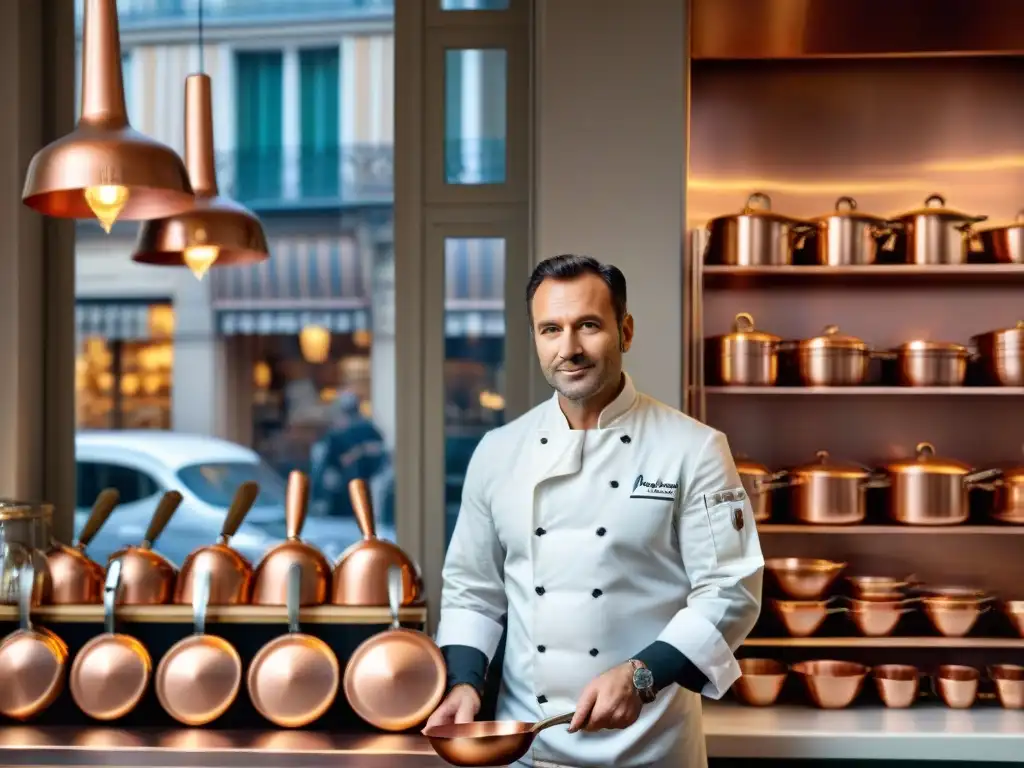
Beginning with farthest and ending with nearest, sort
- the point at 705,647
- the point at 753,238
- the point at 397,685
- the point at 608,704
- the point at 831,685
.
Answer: the point at 753,238 → the point at 831,685 → the point at 397,685 → the point at 705,647 → the point at 608,704

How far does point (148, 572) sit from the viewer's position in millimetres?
2430

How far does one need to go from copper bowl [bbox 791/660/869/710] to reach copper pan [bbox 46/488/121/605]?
6.01 feet

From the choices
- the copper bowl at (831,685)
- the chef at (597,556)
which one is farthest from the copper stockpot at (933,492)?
the chef at (597,556)

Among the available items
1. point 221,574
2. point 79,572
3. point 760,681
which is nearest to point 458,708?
point 221,574

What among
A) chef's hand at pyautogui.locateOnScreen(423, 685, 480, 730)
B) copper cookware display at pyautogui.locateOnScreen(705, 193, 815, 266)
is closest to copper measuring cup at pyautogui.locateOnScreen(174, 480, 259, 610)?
chef's hand at pyautogui.locateOnScreen(423, 685, 480, 730)

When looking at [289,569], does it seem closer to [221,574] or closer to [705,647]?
[221,574]

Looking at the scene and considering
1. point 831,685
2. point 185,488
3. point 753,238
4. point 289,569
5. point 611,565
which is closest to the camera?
point 611,565

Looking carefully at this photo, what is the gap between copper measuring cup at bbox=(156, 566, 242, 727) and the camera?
221cm

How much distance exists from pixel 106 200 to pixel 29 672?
961 millimetres

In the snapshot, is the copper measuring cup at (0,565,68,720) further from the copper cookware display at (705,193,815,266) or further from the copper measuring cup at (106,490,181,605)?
the copper cookware display at (705,193,815,266)

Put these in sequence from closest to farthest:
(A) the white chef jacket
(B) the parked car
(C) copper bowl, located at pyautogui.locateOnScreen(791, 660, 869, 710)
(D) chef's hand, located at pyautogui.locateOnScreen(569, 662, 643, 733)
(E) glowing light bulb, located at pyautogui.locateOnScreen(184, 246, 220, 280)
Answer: (D) chef's hand, located at pyautogui.locateOnScreen(569, 662, 643, 733), (A) the white chef jacket, (E) glowing light bulb, located at pyautogui.locateOnScreen(184, 246, 220, 280), (C) copper bowl, located at pyautogui.locateOnScreen(791, 660, 869, 710), (B) the parked car

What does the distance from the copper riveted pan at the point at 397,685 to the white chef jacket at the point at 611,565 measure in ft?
0.49

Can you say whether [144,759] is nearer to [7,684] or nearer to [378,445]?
[7,684]

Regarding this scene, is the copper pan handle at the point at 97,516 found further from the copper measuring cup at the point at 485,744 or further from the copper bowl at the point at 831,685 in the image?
the copper bowl at the point at 831,685
